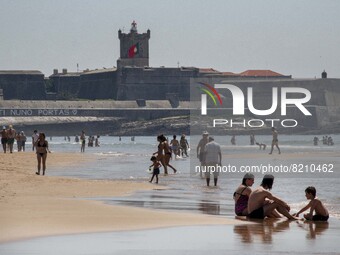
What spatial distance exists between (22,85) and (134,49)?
1814 cm

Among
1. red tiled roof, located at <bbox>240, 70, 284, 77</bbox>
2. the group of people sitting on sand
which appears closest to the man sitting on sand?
the group of people sitting on sand

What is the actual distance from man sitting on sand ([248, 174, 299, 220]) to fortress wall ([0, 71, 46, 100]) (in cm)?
13430

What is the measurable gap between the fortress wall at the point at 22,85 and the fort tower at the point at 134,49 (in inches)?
→ 504

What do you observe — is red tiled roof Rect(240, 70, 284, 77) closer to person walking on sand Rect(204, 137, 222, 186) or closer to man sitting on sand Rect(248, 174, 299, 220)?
person walking on sand Rect(204, 137, 222, 186)

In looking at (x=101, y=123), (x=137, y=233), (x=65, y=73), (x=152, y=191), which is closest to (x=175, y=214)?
(x=137, y=233)

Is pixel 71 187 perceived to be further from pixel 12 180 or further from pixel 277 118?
pixel 277 118

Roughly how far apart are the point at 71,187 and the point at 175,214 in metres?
5.45

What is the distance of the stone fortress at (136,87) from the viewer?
132750 millimetres

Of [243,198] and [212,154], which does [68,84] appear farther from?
[243,198]

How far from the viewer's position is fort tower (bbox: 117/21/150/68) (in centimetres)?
15138

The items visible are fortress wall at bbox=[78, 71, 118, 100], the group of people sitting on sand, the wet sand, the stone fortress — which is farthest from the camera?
fortress wall at bbox=[78, 71, 118, 100]

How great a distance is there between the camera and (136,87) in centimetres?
14425

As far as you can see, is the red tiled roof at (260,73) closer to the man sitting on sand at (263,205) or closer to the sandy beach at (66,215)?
the sandy beach at (66,215)

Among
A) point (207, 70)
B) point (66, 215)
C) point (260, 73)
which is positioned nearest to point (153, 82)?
point (207, 70)
